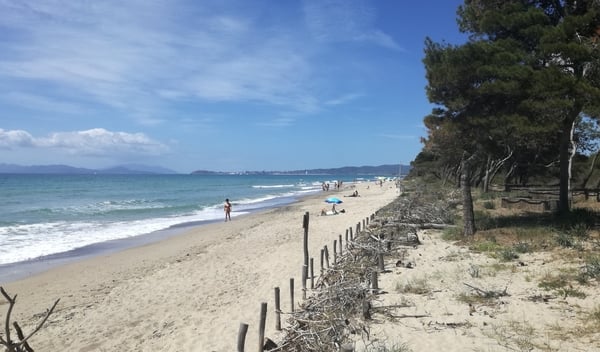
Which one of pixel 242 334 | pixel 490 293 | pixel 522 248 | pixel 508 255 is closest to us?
pixel 242 334

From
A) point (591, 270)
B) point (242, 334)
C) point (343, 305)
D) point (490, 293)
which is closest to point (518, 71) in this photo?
point (591, 270)

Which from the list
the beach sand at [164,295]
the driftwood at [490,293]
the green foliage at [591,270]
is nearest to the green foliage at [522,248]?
the green foliage at [591,270]

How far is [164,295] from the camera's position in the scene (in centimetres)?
1071

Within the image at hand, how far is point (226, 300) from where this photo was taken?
9.95 meters

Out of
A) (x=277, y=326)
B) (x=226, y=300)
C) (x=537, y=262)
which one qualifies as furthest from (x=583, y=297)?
(x=226, y=300)

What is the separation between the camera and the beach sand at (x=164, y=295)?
8.05 metres

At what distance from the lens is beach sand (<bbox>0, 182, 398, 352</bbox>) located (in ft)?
26.4

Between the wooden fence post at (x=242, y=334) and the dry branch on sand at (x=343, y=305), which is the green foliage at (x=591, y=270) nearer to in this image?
the dry branch on sand at (x=343, y=305)

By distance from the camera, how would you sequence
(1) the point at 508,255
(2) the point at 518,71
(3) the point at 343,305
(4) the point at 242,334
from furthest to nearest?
(2) the point at 518,71, (1) the point at 508,255, (3) the point at 343,305, (4) the point at 242,334

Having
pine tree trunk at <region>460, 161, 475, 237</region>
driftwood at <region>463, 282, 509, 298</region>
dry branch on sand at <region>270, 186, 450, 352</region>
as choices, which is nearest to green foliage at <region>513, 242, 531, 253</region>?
pine tree trunk at <region>460, 161, 475, 237</region>

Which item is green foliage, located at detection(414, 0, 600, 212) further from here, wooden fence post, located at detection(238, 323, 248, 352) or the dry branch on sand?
wooden fence post, located at detection(238, 323, 248, 352)

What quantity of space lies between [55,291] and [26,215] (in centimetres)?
2324

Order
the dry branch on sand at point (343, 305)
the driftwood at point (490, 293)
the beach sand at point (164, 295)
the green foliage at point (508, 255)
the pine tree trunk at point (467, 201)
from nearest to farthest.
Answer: the dry branch on sand at point (343, 305)
the driftwood at point (490, 293)
the beach sand at point (164, 295)
the green foliage at point (508, 255)
the pine tree trunk at point (467, 201)

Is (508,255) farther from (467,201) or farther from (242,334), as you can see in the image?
(242,334)
